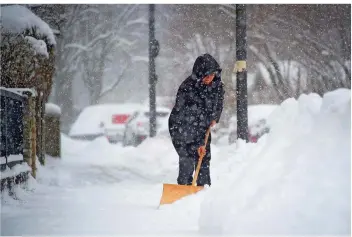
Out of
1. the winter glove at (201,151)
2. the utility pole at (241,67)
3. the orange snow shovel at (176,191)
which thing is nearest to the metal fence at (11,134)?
the orange snow shovel at (176,191)

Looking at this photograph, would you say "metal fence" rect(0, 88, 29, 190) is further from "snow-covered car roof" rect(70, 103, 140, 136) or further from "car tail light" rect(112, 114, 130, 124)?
"snow-covered car roof" rect(70, 103, 140, 136)

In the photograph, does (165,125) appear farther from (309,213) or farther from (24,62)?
(309,213)

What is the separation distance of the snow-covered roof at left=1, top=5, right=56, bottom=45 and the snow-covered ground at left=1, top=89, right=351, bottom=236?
2.16m

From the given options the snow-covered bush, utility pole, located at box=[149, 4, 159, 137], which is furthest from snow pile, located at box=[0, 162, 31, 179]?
utility pole, located at box=[149, 4, 159, 137]

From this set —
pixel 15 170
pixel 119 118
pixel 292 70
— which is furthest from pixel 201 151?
pixel 119 118

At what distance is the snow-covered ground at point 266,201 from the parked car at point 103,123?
29.5 ft

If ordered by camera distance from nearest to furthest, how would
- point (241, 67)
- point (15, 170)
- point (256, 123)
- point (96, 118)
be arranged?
point (15, 170)
point (241, 67)
point (256, 123)
point (96, 118)

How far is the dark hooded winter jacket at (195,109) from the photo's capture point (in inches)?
206

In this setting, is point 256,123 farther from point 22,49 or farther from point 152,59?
point 22,49

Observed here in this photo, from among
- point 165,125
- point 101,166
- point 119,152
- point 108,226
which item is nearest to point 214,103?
point 108,226

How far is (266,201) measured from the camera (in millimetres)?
3193

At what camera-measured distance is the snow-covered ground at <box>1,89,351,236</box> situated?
10.1 ft

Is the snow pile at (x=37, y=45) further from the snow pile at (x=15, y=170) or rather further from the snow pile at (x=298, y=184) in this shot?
the snow pile at (x=298, y=184)

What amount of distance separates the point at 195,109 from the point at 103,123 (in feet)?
33.7
